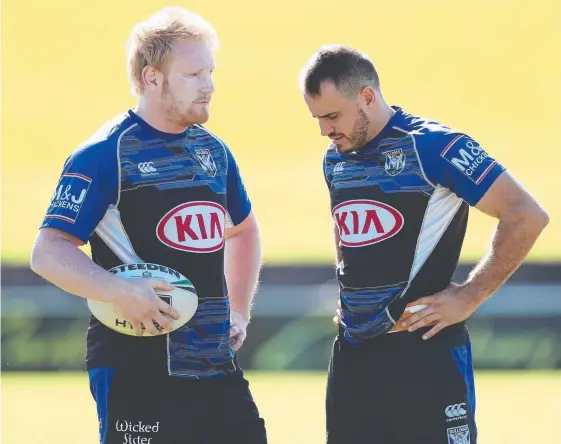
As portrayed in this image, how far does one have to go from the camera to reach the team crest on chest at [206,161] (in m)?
3.72

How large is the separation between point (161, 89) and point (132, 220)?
1.50 ft

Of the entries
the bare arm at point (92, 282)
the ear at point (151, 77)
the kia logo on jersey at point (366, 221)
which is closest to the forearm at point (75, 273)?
the bare arm at point (92, 282)

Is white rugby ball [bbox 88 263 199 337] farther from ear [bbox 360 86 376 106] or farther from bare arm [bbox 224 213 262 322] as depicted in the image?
ear [bbox 360 86 376 106]

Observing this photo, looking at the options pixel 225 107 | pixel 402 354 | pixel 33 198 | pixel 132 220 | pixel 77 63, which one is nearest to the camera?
pixel 132 220

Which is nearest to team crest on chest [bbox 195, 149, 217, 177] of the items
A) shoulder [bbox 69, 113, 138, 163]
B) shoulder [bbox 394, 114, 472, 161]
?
shoulder [bbox 69, 113, 138, 163]

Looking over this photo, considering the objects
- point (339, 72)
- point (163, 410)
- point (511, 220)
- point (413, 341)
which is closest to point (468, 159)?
point (511, 220)

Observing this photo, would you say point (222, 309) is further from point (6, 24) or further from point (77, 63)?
point (6, 24)

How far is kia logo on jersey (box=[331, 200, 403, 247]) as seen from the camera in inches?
148

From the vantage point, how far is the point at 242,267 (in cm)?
409

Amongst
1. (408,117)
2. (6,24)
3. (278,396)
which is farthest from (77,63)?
(408,117)

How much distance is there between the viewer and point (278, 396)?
807cm

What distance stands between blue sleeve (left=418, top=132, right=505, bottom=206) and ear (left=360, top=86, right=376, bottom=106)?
266 mm

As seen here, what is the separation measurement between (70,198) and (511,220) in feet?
4.74

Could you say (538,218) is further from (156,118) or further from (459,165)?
(156,118)
